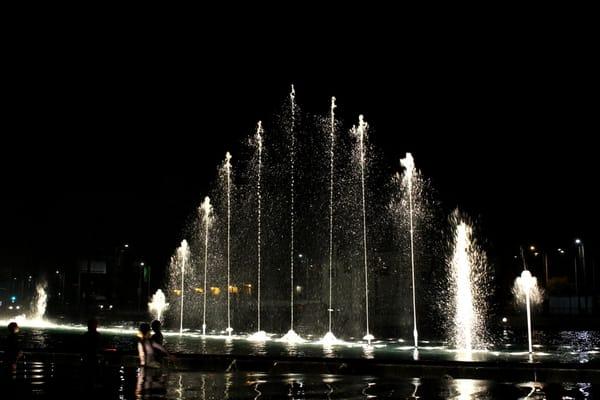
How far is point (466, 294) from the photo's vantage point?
44.5 metres

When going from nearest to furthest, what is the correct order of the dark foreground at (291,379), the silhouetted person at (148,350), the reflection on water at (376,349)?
the dark foreground at (291,379), the silhouetted person at (148,350), the reflection on water at (376,349)

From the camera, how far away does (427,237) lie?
225ft

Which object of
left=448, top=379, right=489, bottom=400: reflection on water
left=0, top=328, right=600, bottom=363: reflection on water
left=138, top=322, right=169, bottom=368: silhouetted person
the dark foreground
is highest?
left=138, top=322, right=169, bottom=368: silhouetted person

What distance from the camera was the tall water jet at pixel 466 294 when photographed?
30734 millimetres

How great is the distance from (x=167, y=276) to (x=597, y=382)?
81650mm

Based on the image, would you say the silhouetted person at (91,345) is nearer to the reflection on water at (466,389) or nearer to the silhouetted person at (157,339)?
the silhouetted person at (157,339)

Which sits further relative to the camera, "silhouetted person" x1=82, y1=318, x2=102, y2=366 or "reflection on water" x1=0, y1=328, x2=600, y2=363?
"reflection on water" x1=0, y1=328, x2=600, y2=363

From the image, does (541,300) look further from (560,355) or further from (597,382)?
(597,382)

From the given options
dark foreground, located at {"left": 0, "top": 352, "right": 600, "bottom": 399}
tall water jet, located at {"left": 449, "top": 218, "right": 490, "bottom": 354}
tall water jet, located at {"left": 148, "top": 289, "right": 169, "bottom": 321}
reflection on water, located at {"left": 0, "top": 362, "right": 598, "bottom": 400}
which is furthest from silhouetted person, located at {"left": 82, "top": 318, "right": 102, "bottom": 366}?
tall water jet, located at {"left": 148, "top": 289, "right": 169, "bottom": 321}

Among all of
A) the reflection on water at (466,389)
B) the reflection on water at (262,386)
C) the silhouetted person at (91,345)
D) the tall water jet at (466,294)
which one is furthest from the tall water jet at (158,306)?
the reflection on water at (466,389)

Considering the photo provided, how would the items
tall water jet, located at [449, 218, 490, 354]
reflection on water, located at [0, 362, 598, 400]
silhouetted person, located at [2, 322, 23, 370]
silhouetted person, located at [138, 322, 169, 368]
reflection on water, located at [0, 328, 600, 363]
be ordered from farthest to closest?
tall water jet, located at [449, 218, 490, 354] → reflection on water, located at [0, 328, 600, 363] → silhouetted person, located at [138, 322, 169, 368] → silhouetted person, located at [2, 322, 23, 370] → reflection on water, located at [0, 362, 598, 400]

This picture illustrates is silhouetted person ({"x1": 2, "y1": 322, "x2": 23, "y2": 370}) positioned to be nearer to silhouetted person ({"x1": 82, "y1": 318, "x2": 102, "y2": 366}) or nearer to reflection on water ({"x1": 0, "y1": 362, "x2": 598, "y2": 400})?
reflection on water ({"x1": 0, "y1": 362, "x2": 598, "y2": 400})

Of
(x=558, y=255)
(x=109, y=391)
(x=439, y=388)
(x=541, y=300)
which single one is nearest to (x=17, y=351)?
(x=109, y=391)

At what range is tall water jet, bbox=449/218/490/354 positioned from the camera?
30.7 m
